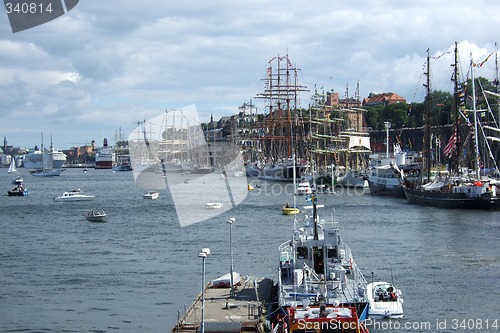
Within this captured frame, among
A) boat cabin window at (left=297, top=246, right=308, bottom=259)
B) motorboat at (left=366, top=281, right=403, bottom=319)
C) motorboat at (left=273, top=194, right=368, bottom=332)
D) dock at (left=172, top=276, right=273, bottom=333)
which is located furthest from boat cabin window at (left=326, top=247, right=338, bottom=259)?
dock at (left=172, top=276, right=273, bottom=333)

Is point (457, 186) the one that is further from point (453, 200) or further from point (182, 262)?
point (182, 262)

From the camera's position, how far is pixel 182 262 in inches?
2098

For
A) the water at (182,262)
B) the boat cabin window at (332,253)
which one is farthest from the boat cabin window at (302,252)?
the water at (182,262)

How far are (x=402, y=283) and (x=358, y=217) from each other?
39569mm

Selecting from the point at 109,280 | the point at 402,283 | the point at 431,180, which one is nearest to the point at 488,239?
the point at 402,283

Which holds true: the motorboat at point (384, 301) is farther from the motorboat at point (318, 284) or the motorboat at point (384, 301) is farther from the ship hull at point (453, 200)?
the ship hull at point (453, 200)

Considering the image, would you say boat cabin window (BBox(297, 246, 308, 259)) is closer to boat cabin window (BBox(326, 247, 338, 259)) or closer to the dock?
boat cabin window (BBox(326, 247, 338, 259))

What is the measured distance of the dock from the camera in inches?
1175

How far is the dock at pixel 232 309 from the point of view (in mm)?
29844

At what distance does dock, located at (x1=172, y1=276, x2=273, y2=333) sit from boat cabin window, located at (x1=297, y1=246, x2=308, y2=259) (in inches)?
97.0

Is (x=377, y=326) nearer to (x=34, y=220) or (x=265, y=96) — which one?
(x=34, y=220)

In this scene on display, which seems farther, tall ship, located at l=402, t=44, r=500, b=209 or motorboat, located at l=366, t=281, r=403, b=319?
tall ship, located at l=402, t=44, r=500, b=209

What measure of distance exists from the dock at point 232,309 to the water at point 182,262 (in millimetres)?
2868

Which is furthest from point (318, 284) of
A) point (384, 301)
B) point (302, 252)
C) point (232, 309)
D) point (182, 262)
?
point (182, 262)
